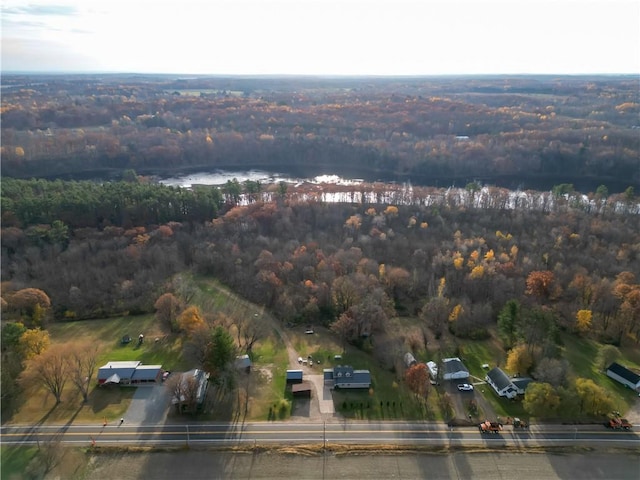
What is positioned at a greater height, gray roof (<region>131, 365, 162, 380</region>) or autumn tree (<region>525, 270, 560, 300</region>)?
autumn tree (<region>525, 270, 560, 300</region>)

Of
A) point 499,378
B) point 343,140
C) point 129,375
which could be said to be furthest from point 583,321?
point 343,140

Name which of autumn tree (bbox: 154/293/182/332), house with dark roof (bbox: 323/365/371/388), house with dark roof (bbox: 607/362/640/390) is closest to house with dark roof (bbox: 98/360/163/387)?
autumn tree (bbox: 154/293/182/332)

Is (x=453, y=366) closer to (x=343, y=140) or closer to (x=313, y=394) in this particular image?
(x=313, y=394)

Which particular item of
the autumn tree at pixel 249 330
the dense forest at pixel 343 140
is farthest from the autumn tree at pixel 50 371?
the dense forest at pixel 343 140

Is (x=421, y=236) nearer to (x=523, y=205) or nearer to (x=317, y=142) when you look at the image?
(x=523, y=205)

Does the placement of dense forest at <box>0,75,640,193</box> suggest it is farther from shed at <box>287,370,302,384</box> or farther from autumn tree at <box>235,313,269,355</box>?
shed at <box>287,370,302,384</box>

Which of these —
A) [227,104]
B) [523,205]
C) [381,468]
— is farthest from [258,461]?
[227,104]
